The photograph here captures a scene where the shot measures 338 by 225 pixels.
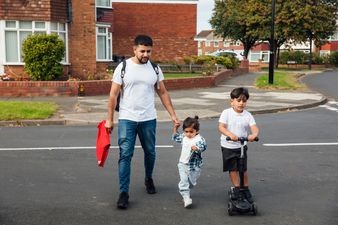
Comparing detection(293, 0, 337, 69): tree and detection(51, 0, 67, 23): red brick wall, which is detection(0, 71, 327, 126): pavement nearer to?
detection(51, 0, 67, 23): red brick wall

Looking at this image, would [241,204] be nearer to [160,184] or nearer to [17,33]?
[160,184]

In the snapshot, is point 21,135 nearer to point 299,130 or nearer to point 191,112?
point 191,112

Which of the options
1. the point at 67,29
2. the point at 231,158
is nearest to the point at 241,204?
the point at 231,158

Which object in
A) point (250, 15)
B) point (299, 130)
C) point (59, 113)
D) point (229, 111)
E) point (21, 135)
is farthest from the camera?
point (250, 15)

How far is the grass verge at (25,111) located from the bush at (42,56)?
469cm

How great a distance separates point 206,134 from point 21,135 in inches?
157

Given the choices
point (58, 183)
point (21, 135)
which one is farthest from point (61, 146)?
point (58, 183)

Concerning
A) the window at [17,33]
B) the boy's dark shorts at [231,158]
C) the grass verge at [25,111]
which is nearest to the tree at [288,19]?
the window at [17,33]

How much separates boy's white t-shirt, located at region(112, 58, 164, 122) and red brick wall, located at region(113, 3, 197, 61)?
33.8 m

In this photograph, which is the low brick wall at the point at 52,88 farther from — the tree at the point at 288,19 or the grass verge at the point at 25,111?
the tree at the point at 288,19

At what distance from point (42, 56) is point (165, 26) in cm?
2207

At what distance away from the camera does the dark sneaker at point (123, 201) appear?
520cm

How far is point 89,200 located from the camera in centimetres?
551

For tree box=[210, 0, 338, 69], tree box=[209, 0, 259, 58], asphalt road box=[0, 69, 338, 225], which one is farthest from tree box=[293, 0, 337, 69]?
asphalt road box=[0, 69, 338, 225]
